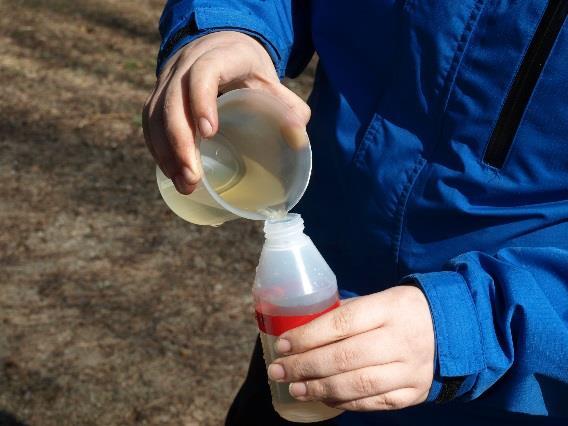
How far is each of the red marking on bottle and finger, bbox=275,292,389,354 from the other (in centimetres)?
8

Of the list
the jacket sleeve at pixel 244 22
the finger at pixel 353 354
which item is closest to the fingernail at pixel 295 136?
the jacket sleeve at pixel 244 22

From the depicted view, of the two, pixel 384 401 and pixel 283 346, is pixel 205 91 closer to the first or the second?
pixel 283 346

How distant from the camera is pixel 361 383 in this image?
1.06 m

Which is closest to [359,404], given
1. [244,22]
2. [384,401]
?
[384,401]

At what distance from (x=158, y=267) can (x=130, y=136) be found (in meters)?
1.15

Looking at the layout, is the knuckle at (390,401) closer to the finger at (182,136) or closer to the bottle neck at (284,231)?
the bottle neck at (284,231)

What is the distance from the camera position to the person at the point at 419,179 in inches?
43.4

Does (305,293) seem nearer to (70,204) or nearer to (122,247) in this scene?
(122,247)

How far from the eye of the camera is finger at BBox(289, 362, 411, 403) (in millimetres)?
1060

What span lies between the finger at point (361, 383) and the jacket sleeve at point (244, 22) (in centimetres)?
59

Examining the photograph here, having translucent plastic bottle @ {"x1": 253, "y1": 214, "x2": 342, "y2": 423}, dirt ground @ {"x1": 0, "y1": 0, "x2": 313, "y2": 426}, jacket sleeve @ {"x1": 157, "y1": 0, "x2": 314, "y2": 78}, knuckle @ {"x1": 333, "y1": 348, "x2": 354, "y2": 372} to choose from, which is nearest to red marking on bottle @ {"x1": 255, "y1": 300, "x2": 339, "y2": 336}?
translucent plastic bottle @ {"x1": 253, "y1": 214, "x2": 342, "y2": 423}

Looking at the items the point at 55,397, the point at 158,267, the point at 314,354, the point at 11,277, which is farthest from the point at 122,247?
the point at 314,354

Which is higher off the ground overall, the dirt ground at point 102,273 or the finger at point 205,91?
the finger at point 205,91

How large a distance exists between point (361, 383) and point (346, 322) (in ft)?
0.25
